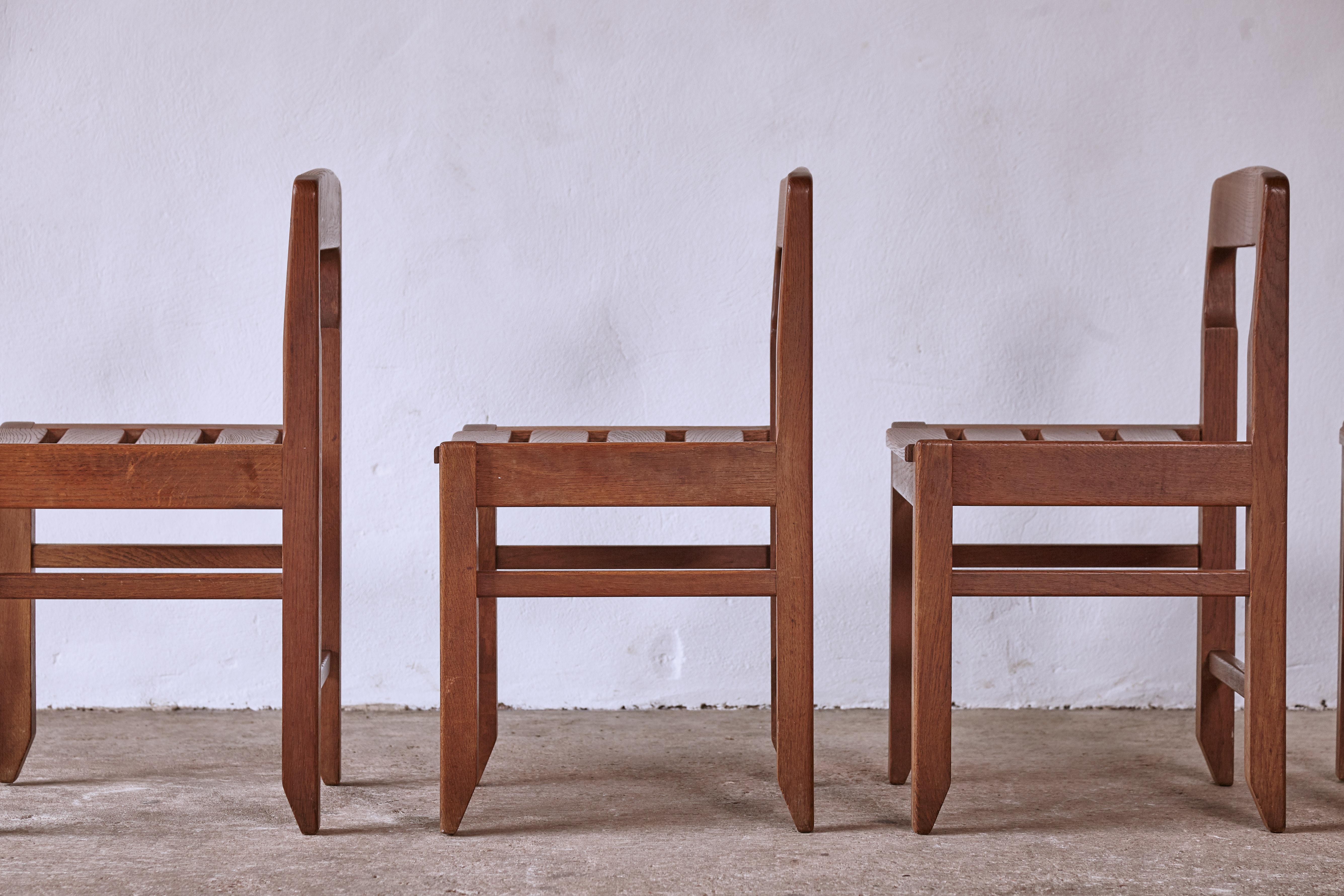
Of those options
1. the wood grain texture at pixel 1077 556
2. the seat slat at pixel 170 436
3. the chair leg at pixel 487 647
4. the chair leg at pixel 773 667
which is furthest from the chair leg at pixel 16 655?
the wood grain texture at pixel 1077 556

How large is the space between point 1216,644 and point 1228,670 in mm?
124

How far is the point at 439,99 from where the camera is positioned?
2.23 meters

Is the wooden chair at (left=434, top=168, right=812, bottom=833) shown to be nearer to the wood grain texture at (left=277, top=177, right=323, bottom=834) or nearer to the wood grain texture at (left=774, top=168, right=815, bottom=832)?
the wood grain texture at (left=774, top=168, right=815, bottom=832)

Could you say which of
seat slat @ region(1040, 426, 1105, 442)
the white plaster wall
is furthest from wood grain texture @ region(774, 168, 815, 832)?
the white plaster wall

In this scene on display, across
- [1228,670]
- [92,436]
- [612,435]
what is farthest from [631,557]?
[1228,670]

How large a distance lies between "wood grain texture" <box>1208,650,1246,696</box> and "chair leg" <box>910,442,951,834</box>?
40 cm

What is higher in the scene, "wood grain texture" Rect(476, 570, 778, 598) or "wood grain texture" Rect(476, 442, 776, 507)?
"wood grain texture" Rect(476, 442, 776, 507)

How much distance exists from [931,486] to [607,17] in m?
1.28

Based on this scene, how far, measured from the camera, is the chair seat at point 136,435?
1491 millimetres

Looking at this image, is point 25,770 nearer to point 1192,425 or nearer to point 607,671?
point 607,671

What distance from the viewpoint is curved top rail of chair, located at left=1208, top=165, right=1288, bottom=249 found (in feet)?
4.82

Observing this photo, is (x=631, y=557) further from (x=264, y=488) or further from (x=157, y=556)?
(x=157, y=556)

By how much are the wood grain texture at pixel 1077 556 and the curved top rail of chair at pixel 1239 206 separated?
41 cm

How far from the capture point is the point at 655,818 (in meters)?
1.56
